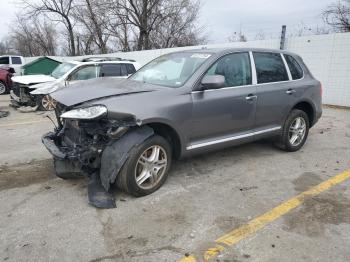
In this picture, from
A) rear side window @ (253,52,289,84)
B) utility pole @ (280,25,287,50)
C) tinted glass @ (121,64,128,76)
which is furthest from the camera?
utility pole @ (280,25,287,50)

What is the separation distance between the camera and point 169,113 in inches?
153

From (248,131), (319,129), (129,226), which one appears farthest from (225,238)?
(319,129)

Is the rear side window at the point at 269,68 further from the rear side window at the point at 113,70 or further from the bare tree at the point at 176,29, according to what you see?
the bare tree at the point at 176,29

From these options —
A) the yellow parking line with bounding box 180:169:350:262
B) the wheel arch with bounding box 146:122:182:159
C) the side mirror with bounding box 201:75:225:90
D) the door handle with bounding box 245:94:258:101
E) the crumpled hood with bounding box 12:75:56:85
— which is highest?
the side mirror with bounding box 201:75:225:90

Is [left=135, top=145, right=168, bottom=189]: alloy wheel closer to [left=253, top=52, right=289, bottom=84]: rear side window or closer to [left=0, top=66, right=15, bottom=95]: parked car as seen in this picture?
[left=253, top=52, right=289, bottom=84]: rear side window

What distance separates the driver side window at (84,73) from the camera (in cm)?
995

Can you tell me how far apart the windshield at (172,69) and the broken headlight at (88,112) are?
1.12m

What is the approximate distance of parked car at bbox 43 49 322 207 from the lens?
3621mm

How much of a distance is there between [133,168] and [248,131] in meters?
2.08

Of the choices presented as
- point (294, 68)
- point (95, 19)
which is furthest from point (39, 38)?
point (294, 68)

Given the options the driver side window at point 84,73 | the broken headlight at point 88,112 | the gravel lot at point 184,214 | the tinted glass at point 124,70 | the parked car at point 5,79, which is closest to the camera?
the gravel lot at point 184,214

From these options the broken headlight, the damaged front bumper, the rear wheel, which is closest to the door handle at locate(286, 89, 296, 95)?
the damaged front bumper

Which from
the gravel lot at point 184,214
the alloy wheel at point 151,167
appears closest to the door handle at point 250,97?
the gravel lot at point 184,214

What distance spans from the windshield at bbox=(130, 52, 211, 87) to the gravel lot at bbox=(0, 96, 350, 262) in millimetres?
1323
